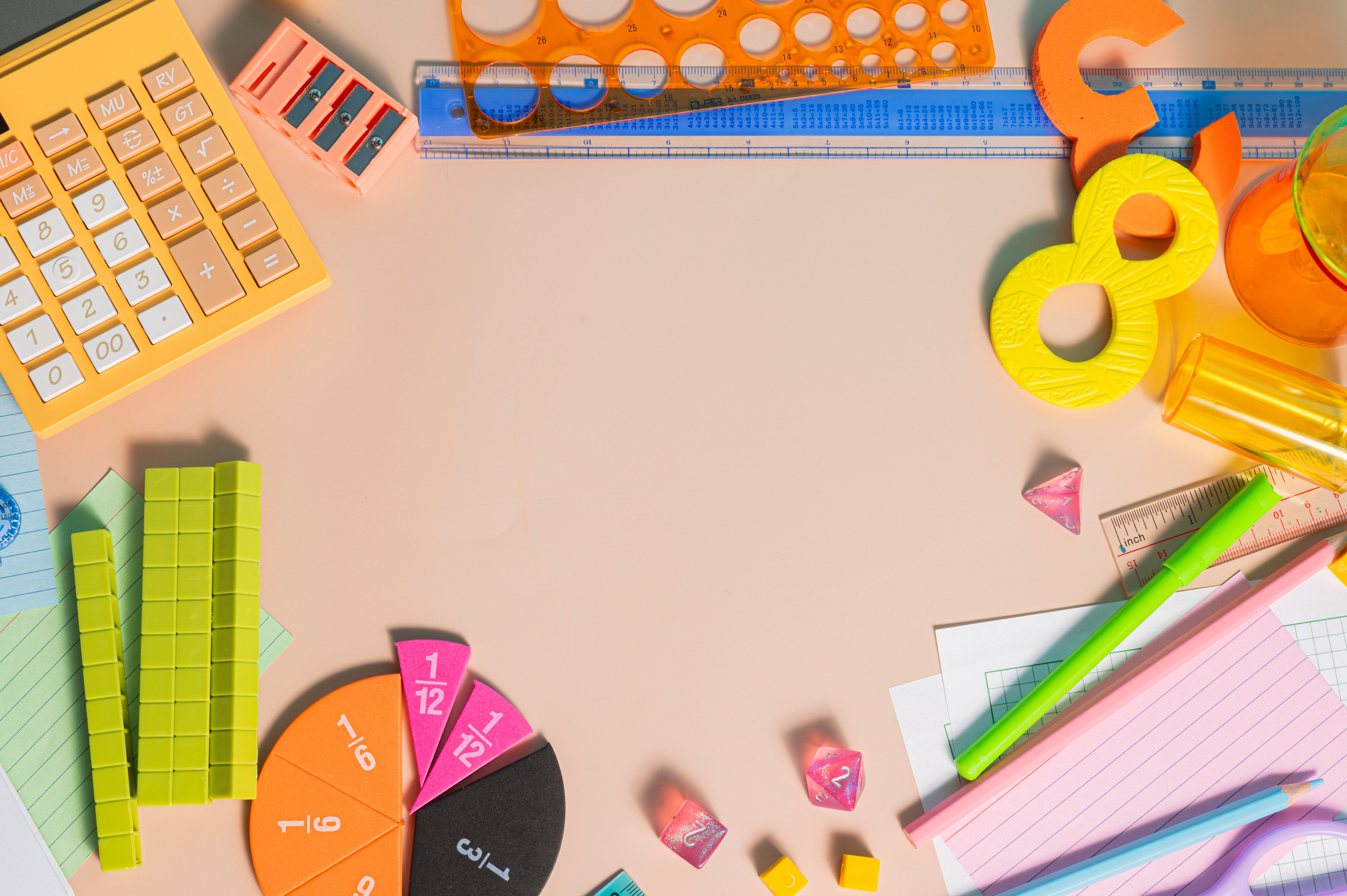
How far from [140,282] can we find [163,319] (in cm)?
4

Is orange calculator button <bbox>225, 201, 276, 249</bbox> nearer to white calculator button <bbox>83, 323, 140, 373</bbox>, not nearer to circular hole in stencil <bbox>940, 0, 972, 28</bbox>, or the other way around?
white calculator button <bbox>83, 323, 140, 373</bbox>

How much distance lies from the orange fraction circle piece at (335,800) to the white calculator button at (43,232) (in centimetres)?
52

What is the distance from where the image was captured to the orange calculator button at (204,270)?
2.64 ft

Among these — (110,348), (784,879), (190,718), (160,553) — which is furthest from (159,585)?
(784,879)

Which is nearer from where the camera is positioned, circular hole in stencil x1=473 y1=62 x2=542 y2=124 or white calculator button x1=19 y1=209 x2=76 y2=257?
white calculator button x1=19 y1=209 x2=76 y2=257

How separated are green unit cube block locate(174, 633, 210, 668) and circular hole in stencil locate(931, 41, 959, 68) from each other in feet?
3.30

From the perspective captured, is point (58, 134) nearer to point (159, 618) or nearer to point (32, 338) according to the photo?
point (32, 338)

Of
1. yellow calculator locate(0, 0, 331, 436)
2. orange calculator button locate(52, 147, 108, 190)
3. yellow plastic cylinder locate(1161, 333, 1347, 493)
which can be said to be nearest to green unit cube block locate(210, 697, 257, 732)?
yellow calculator locate(0, 0, 331, 436)

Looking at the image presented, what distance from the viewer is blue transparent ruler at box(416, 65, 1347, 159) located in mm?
903

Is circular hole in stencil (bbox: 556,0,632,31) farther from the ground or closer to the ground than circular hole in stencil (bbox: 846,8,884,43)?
farther from the ground

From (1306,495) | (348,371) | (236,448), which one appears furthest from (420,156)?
(1306,495)

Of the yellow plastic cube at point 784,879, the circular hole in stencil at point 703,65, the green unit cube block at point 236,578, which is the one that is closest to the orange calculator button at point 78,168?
the green unit cube block at point 236,578

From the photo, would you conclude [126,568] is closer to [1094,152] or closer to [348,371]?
[348,371]

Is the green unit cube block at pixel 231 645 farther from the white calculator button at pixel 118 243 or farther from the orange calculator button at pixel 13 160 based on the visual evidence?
the orange calculator button at pixel 13 160
